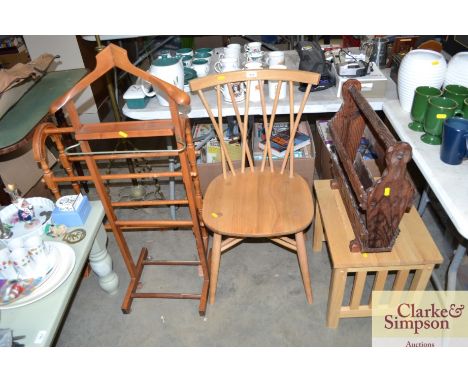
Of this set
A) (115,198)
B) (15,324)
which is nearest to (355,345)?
(15,324)

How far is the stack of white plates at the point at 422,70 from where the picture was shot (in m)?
1.32

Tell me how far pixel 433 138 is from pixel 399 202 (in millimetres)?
333

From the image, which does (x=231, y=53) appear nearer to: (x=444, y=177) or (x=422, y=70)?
(x=422, y=70)

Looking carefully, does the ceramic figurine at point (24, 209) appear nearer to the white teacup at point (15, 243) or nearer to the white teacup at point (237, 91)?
the white teacup at point (15, 243)

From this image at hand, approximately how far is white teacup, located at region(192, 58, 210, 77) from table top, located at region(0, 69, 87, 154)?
0.71 meters

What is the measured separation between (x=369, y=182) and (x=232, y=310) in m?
0.78

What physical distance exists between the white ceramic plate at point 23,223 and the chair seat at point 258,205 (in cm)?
57

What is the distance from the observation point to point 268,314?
154 centimetres

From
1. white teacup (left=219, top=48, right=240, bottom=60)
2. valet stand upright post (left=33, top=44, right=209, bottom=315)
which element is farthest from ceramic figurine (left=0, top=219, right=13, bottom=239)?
white teacup (left=219, top=48, right=240, bottom=60)

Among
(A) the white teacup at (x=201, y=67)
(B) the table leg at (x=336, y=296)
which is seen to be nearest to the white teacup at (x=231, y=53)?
(A) the white teacup at (x=201, y=67)

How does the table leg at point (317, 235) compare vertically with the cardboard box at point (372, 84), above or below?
below

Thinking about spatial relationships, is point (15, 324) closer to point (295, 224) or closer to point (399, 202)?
point (295, 224)

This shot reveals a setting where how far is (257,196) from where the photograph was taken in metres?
1.45

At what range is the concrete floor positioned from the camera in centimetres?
147
